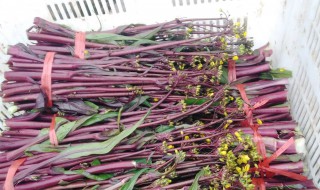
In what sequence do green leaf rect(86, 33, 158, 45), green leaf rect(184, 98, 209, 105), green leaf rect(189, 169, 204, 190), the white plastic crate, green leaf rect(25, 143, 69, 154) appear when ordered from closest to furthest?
green leaf rect(189, 169, 204, 190), green leaf rect(25, 143, 69, 154), green leaf rect(184, 98, 209, 105), green leaf rect(86, 33, 158, 45), the white plastic crate

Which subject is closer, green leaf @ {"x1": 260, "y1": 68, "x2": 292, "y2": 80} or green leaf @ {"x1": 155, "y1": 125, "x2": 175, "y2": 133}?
green leaf @ {"x1": 155, "y1": 125, "x2": 175, "y2": 133}

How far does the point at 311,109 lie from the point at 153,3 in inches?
37.8

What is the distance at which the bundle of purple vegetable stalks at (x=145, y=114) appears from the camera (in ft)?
4.48

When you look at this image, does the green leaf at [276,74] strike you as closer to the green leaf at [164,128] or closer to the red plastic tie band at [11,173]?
the green leaf at [164,128]

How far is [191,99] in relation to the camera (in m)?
1.53

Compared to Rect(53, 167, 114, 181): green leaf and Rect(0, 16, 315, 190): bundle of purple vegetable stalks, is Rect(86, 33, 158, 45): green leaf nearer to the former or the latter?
Rect(0, 16, 315, 190): bundle of purple vegetable stalks

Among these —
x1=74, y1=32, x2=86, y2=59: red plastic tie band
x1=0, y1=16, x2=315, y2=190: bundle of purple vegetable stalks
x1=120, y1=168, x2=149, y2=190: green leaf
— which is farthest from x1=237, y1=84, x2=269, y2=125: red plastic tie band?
x1=74, y1=32, x2=86, y2=59: red plastic tie band

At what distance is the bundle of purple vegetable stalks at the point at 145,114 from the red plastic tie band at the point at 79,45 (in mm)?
20

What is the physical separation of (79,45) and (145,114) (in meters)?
0.46

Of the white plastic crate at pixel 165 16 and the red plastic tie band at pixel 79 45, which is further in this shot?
the white plastic crate at pixel 165 16

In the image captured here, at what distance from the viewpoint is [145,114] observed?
4.86 ft

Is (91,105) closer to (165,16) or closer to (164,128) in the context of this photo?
(164,128)

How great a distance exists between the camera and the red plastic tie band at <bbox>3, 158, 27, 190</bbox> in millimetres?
1360

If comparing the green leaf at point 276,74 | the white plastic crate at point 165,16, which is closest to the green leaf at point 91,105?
the white plastic crate at point 165,16
